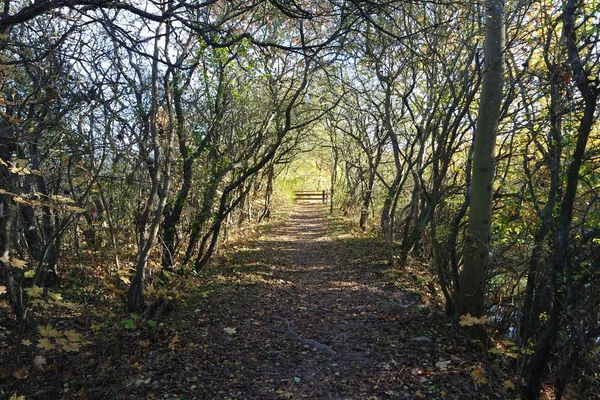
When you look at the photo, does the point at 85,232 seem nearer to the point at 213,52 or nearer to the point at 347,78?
the point at 213,52

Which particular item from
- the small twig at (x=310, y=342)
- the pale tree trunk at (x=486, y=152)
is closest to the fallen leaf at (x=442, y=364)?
the pale tree trunk at (x=486, y=152)

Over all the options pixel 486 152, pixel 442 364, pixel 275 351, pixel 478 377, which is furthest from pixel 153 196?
pixel 478 377

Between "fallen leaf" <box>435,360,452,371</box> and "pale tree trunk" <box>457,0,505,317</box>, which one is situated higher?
"pale tree trunk" <box>457,0,505,317</box>

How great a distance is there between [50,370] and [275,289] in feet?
12.9

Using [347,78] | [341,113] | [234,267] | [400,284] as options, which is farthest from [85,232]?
[341,113]

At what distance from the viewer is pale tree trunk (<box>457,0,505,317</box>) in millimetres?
4207

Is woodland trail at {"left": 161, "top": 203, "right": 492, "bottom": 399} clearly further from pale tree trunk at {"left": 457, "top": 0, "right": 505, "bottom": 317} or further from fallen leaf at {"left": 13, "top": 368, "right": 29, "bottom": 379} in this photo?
fallen leaf at {"left": 13, "top": 368, "right": 29, "bottom": 379}

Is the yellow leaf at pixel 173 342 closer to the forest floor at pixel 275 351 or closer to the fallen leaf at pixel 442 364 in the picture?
the forest floor at pixel 275 351

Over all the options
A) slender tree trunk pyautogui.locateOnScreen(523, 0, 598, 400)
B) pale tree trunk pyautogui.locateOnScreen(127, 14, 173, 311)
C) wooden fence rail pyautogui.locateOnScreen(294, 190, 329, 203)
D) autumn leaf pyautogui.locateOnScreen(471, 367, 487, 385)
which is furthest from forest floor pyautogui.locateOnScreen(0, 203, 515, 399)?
wooden fence rail pyautogui.locateOnScreen(294, 190, 329, 203)

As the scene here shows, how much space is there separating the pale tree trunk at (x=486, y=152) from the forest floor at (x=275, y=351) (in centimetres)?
96

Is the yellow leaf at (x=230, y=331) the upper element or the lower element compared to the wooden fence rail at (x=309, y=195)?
lower

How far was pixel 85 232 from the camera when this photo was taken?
696 centimetres

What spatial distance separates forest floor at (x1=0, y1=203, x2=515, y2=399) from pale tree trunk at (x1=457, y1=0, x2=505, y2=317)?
0.96 metres

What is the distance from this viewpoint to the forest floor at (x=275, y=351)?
3.65 m
